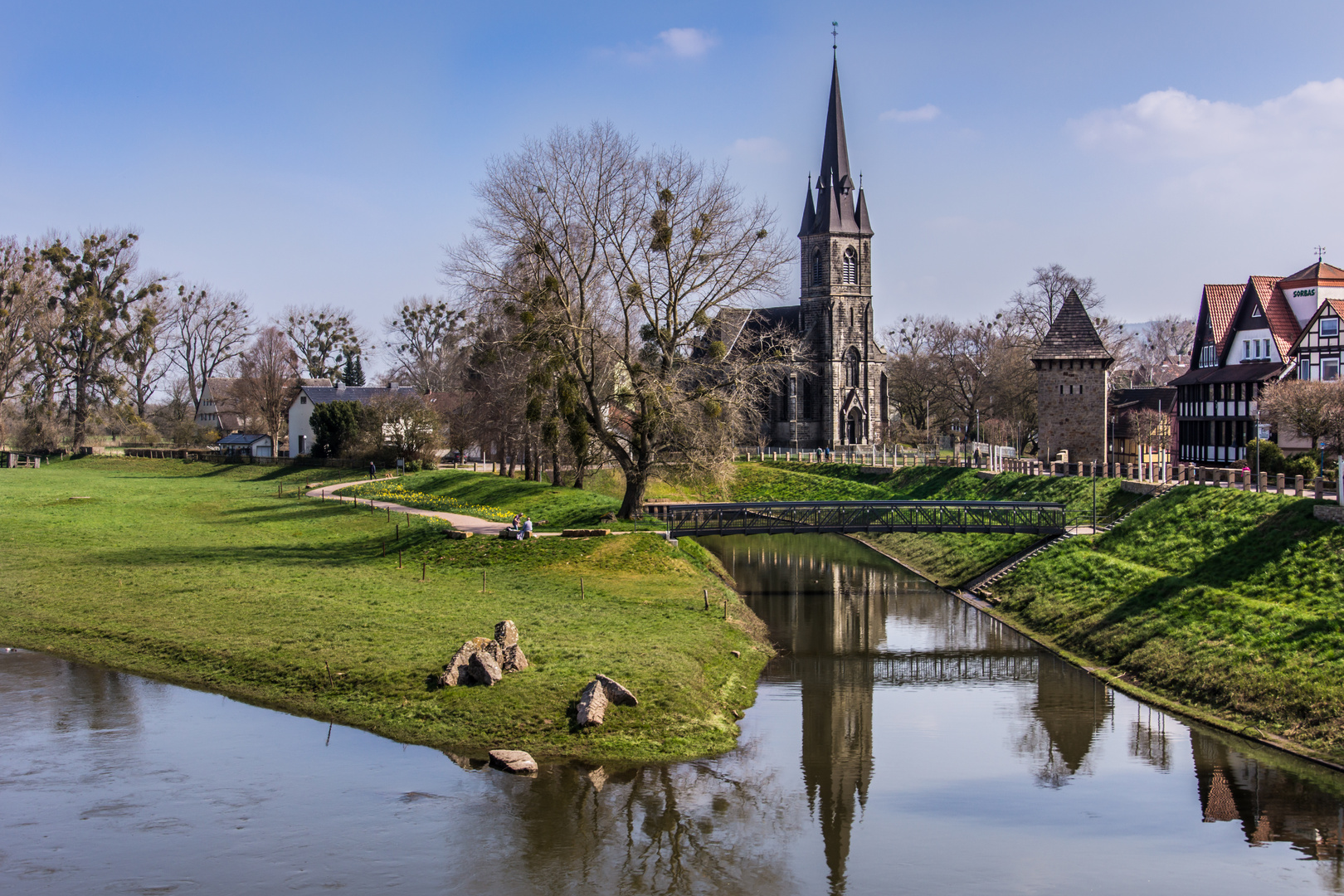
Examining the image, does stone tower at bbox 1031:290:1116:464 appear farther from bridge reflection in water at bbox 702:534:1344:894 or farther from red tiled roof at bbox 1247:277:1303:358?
bridge reflection in water at bbox 702:534:1344:894

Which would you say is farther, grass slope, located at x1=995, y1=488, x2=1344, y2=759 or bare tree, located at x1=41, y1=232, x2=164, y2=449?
bare tree, located at x1=41, y1=232, x2=164, y2=449

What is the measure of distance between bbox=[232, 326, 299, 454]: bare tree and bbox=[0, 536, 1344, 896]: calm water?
64649mm

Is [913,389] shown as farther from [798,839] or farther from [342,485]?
[798,839]

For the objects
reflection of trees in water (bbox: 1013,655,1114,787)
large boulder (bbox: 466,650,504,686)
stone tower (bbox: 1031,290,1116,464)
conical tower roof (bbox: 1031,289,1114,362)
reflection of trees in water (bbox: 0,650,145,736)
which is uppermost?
conical tower roof (bbox: 1031,289,1114,362)

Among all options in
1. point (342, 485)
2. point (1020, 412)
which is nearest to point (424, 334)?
point (342, 485)

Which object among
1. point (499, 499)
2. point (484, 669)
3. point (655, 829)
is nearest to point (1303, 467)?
point (499, 499)

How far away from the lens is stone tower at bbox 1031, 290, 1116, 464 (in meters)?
61.4

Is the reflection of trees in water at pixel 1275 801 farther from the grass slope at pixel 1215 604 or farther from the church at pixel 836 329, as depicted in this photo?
the church at pixel 836 329

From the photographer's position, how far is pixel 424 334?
10700 cm

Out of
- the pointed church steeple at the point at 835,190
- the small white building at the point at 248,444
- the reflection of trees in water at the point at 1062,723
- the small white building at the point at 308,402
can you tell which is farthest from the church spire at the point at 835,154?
the reflection of trees in water at the point at 1062,723

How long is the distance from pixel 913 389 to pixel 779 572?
59.8 m

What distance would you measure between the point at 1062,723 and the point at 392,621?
53.2 ft

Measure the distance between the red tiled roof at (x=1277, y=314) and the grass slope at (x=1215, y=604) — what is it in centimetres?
2207

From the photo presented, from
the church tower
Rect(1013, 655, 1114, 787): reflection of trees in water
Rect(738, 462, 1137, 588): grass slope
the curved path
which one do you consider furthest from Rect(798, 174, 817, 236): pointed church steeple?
Rect(1013, 655, 1114, 787): reflection of trees in water
